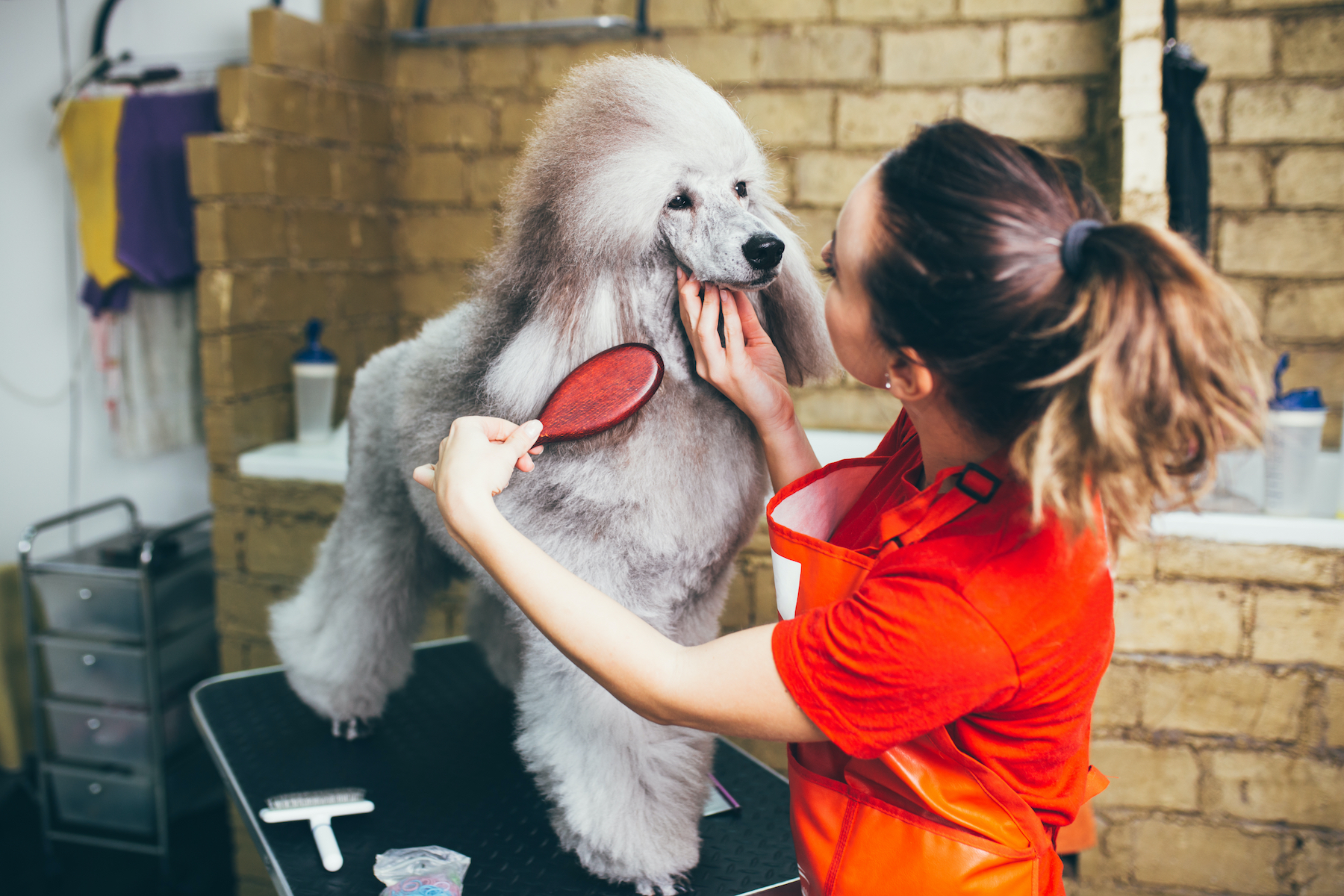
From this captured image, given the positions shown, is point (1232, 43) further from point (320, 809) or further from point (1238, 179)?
point (320, 809)

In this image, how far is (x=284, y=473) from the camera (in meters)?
2.08

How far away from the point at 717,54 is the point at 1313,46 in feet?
4.57

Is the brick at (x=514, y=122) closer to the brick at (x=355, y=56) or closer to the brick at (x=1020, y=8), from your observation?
the brick at (x=355, y=56)

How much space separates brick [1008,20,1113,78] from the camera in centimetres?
216

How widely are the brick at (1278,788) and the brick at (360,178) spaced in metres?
2.46

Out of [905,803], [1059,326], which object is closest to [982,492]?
[1059,326]

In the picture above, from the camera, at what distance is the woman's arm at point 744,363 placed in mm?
827

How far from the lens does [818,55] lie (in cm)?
227

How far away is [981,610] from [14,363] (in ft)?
9.67

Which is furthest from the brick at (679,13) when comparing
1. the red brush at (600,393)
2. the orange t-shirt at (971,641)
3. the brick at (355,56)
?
the orange t-shirt at (971,641)

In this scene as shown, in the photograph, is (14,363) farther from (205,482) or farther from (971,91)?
(971,91)

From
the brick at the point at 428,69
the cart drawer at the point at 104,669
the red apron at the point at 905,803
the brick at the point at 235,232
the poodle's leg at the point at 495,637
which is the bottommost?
the cart drawer at the point at 104,669

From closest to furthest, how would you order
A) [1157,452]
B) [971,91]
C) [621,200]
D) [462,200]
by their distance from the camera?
[1157,452] → [621,200] → [971,91] → [462,200]

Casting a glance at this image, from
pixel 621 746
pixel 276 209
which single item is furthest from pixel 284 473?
pixel 621 746
